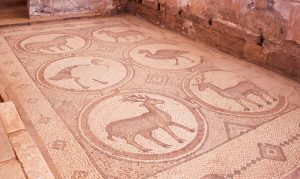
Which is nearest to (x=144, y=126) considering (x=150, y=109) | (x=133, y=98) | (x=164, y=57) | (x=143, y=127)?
(x=143, y=127)

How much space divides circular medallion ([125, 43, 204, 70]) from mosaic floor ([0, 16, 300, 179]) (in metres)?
0.01

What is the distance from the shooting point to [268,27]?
117 inches

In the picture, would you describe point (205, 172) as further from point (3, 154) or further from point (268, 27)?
point (268, 27)

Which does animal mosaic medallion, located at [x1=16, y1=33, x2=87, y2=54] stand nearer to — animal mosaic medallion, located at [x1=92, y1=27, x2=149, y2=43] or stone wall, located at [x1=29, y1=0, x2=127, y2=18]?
animal mosaic medallion, located at [x1=92, y1=27, x2=149, y2=43]

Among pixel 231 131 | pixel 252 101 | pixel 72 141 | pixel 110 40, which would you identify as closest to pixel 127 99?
pixel 72 141

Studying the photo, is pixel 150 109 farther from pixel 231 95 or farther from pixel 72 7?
pixel 72 7

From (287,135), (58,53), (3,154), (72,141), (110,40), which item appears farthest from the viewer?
(110,40)

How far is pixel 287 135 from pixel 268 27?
1.41m

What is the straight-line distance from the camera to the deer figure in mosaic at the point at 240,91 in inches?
94.5

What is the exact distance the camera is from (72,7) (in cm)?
452

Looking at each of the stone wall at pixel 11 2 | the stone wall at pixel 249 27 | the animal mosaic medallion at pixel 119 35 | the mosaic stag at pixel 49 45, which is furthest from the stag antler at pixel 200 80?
the stone wall at pixel 11 2

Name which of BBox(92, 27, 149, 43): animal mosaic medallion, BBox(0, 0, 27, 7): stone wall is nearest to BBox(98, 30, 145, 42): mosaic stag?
BBox(92, 27, 149, 43): animal mosaic medallion

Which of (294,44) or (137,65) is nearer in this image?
(294,44)

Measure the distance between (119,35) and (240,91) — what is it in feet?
6.32
